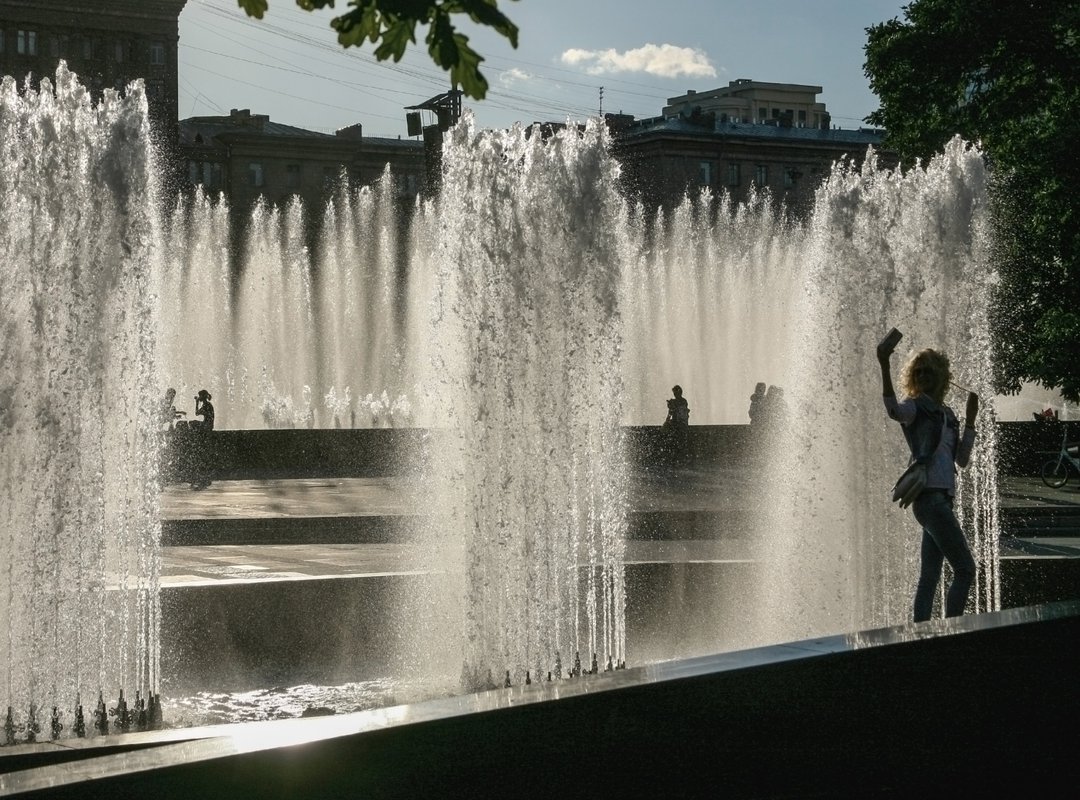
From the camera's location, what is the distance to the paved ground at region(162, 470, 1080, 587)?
12719 millimetres

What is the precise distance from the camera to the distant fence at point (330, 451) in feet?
80.6

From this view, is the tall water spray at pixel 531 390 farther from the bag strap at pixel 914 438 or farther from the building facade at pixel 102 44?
the building facade at pixel 102 44

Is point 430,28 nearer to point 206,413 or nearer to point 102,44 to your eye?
point 206,413

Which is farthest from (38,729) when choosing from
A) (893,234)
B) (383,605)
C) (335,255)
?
(335,255)

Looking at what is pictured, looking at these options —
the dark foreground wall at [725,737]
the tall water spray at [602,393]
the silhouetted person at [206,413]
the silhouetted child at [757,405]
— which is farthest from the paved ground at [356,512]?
the dark foreground wall at [725,737]

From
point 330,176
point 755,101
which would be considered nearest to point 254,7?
point 330,176

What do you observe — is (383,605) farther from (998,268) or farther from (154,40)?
(154,40)

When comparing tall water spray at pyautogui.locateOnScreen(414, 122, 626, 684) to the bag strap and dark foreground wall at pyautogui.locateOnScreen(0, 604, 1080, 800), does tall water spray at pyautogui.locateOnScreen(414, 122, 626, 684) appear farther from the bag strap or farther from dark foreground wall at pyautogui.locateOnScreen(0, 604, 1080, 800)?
dark foreground wall at pyautogui.locateOnScreen(0, 604, 1080, 800)

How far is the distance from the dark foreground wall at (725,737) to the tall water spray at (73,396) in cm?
384

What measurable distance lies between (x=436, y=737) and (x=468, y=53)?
1716 millimetres

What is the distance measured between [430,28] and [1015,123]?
77.1 ft

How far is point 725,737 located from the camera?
13.4 feet

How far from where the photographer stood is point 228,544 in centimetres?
1527

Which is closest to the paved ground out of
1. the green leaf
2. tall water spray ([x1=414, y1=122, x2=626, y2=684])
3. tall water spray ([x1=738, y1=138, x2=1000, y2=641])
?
tall water spray ([x1=414, y1=122, x2=626, y2=684])
